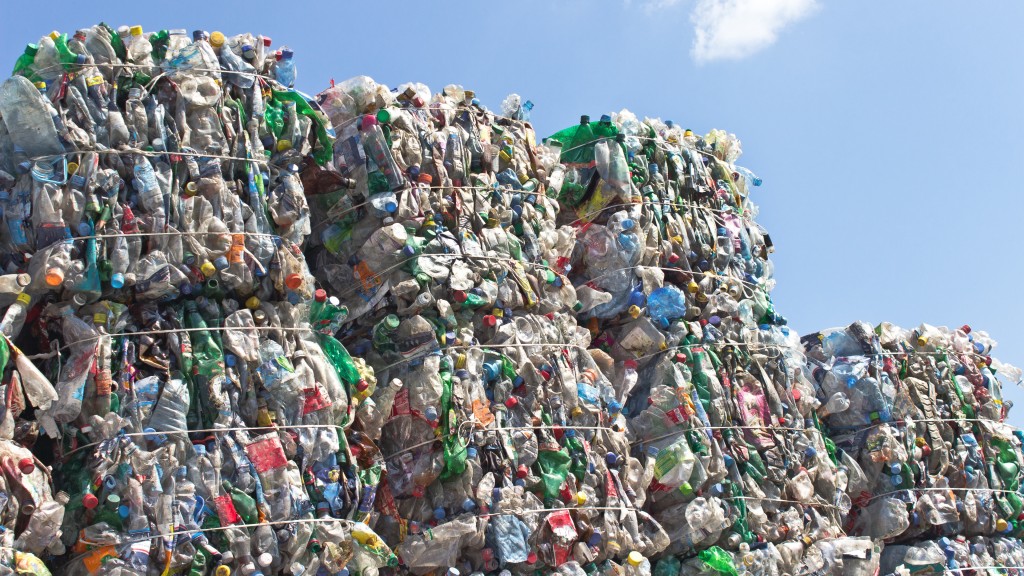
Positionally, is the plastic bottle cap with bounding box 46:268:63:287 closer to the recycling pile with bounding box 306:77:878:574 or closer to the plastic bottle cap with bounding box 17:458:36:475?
the plastic bottle cap with bounding box 17:458:36:475

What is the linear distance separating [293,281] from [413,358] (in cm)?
86

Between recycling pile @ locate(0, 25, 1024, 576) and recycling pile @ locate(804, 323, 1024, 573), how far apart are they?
2cm

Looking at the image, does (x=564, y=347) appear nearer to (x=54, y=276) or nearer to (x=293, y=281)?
(x=293, y=281)

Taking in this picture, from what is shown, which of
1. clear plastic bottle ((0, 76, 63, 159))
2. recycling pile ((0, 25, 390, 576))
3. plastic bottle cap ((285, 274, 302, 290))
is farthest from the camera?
plastic bottle cap ((285, 274, 302, 290))

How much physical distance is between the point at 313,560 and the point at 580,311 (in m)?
2.59

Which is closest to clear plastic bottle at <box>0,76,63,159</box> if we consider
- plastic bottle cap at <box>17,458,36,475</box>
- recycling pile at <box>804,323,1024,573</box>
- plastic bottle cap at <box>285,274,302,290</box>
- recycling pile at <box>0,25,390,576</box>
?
recycling pile at <box>0,25,390,576</box>

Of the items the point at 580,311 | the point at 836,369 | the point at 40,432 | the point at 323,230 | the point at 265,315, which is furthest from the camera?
the point at 836,369

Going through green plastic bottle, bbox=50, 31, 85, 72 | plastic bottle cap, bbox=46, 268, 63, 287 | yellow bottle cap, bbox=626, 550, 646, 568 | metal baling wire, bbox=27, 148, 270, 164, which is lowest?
yellow bottle cap, bbox=626, 550, 646, 568

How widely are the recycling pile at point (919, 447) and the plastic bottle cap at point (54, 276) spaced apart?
5180mm

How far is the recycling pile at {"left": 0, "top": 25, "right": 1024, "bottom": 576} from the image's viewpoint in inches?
226

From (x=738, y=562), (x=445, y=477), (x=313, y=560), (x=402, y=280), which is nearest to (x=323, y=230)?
(x=402, y=280)

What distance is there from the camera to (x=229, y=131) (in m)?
6.33

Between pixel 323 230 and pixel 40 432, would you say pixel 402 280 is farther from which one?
pixel 40 432

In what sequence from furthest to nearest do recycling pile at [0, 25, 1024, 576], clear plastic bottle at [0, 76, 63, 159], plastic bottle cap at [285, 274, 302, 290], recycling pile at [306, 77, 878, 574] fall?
recycling pile at [306, 77, 878, 574] < plastic bottle cap at [285, 274, 302, 290] < clear plastic bottle at [0, 76, 63, 159] < recycling pile at [0, 25, 1024, 576]
